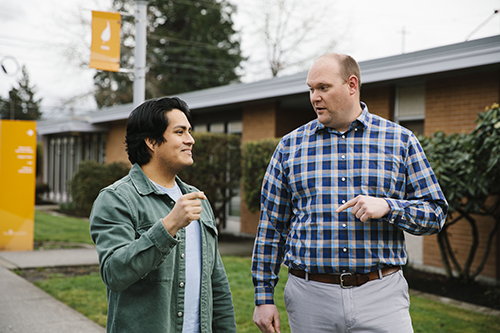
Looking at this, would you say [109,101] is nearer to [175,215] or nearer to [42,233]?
[42,233]

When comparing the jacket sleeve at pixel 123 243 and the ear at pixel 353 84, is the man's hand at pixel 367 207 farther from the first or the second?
the jacket sleeve at pixel 123 243

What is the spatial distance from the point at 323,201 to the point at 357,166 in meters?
0.27

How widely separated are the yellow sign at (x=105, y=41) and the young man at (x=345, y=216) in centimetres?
426

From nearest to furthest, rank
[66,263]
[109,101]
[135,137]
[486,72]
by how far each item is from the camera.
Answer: [135,137]
[486,72]
[66,263]
[109,101]

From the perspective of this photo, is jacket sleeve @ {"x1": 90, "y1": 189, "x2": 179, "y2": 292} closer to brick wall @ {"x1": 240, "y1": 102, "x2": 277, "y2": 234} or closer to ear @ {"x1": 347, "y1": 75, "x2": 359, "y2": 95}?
ear @ {"x1": 347, "y1": 75, "x2": 359, "y2": 95}

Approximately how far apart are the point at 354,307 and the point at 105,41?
5197mm

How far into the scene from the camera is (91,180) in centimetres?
1719

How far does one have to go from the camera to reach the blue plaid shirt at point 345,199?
259 cm

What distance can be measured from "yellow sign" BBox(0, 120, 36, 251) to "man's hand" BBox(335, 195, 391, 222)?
9049 mm

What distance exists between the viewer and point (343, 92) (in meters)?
2.71

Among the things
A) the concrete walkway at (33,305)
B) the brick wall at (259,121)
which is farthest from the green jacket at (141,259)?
the brick wall at (259,121)

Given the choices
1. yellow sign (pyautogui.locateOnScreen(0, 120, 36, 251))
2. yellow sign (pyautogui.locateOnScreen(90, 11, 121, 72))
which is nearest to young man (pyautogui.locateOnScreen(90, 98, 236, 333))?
yellow sign (pyautogui.locateOnScreen(90, 11, 121, 72))

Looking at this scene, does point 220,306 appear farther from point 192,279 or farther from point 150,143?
point 150,143

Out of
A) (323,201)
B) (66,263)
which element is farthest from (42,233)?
(323,201)
